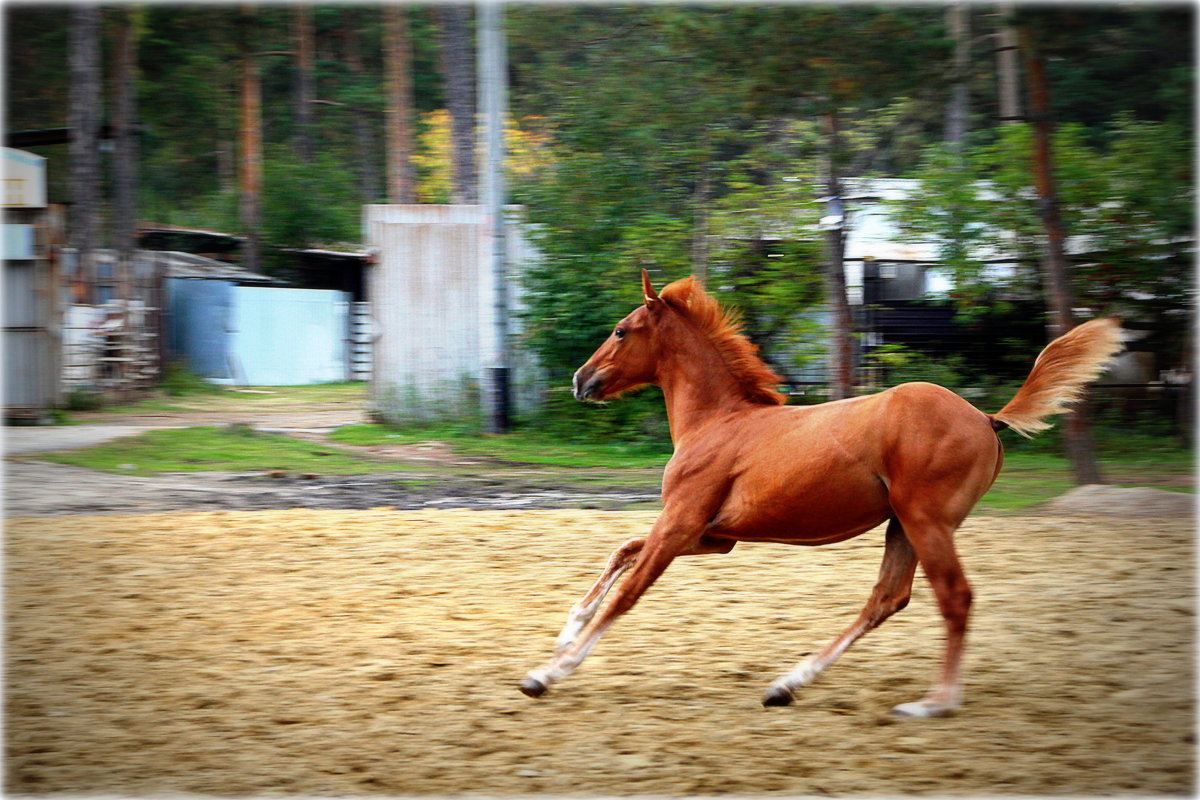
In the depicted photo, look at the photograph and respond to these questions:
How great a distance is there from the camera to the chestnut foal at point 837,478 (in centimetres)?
488

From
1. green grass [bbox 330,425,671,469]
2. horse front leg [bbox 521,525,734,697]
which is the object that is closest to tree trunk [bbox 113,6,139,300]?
green grass [bbox 330,425,671,469]

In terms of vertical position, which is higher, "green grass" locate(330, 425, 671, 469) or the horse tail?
the horse tail

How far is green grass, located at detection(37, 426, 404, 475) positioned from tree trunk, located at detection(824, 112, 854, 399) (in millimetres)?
6032

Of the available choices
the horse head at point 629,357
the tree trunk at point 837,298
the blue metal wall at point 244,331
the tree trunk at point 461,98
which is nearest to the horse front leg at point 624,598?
the horse head at point 629,357

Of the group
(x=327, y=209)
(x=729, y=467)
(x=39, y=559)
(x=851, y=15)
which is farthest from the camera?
(x=327, y=209)

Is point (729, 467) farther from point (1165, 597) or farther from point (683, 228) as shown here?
point (683, 228)

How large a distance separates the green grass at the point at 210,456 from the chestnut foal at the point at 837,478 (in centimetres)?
811

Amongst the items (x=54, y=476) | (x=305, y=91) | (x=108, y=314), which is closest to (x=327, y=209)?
(x=305, y=91)

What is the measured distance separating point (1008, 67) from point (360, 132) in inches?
1198

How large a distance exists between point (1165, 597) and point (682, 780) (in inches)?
165

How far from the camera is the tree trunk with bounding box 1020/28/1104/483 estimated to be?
11.4m

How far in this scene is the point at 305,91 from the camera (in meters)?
37.7

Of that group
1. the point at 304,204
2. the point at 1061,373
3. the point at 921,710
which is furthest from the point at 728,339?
the point at 304,204

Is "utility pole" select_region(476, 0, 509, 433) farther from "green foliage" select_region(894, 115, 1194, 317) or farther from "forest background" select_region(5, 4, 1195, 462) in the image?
"green foliage" select_region(894, 115, 1194, 317)
